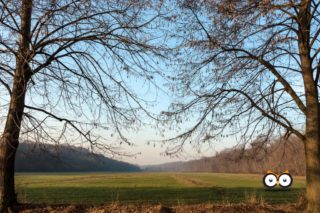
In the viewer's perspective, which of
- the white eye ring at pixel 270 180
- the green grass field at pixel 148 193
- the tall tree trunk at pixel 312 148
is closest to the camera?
the tall tree trunk at pixel 312 148

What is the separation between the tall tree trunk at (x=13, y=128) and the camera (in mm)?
8570

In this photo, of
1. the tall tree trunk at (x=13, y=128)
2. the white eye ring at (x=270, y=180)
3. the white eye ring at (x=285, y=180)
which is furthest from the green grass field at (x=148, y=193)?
the tall tree trunk at (x=13, y=128)

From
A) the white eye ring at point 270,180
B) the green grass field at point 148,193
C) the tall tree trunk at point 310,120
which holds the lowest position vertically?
the green grass field at point 148,193

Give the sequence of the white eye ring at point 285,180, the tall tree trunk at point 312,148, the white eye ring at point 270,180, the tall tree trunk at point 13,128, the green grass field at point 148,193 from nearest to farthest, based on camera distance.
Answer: the tall tree trunk at point 13,128 → the tall tree trunk at point 312,148 → the white eye ring at point 285,180 → the white eye ring at point 270,180 → the green grass field at point 148,193

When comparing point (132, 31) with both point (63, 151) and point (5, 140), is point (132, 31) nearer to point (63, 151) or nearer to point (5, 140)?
point (63, 151)

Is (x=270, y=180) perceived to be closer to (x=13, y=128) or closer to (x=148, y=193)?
(x=13, y=128)

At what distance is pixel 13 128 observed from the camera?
874cm

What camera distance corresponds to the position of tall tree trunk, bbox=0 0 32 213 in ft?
28.1

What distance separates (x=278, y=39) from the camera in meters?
8.71

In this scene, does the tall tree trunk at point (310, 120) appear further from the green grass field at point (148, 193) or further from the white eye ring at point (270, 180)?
the white eye ring at point (270, 180)

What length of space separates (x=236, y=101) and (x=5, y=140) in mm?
5459

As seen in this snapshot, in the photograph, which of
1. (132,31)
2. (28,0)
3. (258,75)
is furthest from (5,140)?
(258,75)

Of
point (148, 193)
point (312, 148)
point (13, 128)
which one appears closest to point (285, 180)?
point (312, 148)
